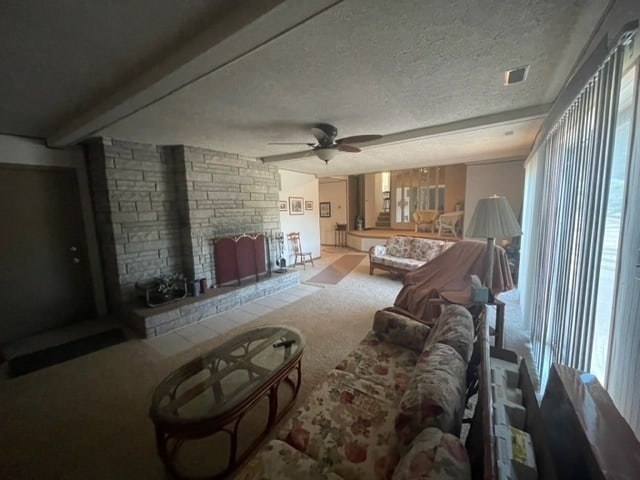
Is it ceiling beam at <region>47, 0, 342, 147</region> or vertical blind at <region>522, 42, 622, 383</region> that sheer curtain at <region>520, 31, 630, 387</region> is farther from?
ceiling beam at <region>47, 0, 342, 147</region>

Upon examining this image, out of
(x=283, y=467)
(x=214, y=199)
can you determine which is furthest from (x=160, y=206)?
(x=283, y=467)

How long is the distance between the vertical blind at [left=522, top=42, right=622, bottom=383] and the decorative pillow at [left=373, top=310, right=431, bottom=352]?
81 cm

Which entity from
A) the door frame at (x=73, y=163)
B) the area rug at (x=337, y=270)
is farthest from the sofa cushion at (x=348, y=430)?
the door frame at (x=73, y=163)

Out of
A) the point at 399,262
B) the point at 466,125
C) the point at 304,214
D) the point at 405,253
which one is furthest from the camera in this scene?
the point at 304,214

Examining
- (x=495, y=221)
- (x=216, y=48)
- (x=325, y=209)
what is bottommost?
(x=495, y=221)

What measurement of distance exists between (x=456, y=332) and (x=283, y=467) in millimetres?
1132

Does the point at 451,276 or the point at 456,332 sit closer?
the point at 456,332

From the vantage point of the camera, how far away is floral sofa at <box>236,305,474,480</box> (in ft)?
2.77

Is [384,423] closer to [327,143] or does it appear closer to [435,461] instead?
[435,461]

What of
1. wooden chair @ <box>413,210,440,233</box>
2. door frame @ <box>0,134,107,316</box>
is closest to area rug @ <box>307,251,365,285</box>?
wooden chair @ <box>413,210,440,233</box>

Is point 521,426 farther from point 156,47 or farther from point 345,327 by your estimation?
point 156,47

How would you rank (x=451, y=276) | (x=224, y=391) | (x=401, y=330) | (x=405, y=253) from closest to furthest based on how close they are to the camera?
(x=224, y=391)
(x=401, y=330)
(x=451, y=276)
(x=405, y=253)

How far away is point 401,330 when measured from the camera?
2029 millimetres

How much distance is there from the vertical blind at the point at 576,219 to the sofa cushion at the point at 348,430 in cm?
108
